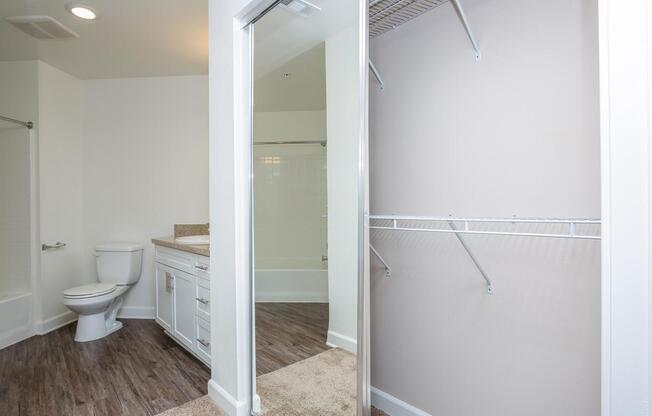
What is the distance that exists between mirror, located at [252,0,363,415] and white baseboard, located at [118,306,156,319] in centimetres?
221

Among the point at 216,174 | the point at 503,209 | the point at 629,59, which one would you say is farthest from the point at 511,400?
the point at 216,174

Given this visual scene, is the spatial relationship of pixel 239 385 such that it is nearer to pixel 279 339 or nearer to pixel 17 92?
pixel 279 339

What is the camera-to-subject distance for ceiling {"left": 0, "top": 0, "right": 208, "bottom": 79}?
2215mm

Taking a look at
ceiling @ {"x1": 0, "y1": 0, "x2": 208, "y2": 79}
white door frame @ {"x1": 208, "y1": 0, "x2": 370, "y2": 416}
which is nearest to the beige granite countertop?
white door frame @ {"x1": 208, "y1": 0, "x2": 370, "y2": 416}

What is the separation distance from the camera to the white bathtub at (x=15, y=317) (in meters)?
2.76

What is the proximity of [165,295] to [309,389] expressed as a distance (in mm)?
1801

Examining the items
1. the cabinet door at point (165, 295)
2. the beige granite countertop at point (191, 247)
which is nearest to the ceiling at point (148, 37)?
the beige granite countertop at point (191, 247)

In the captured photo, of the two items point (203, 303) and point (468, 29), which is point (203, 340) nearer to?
point (203, 303)

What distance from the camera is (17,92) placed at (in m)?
3.04

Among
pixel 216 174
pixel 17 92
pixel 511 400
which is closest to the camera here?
pixel 511 400

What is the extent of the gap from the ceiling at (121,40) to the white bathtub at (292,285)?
1823 mm

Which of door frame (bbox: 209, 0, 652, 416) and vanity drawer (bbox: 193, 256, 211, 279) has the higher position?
door frame (bbox: 209, 0, 652, 416)

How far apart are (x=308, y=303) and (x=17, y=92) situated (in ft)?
11.1

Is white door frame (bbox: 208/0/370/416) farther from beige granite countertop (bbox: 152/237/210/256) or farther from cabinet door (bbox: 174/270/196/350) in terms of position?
cabinet door (bbox: 174/270/196/350)
